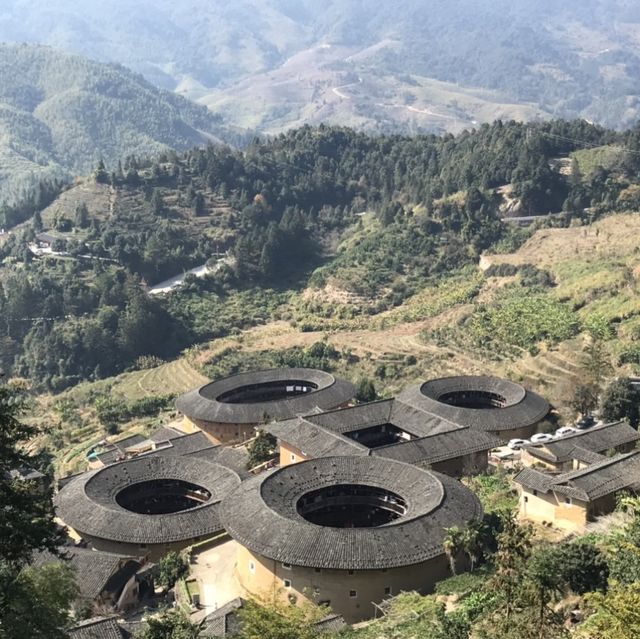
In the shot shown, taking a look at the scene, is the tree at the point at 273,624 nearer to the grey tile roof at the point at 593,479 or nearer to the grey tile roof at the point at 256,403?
the grey tile roof at the point at 593,479

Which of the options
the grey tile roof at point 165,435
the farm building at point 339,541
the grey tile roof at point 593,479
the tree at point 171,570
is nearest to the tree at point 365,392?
the grey tile roof at point 165,435

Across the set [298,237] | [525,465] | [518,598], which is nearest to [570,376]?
[525,465]

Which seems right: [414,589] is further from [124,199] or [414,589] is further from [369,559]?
[124,199]

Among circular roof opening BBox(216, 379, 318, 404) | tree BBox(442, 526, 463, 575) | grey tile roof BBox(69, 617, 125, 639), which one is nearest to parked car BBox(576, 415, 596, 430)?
circular roof opening BBox(216, 379, 318, 404)

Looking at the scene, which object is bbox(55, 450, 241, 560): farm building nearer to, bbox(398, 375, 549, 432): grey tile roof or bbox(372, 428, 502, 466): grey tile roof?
bbox(372, 428, 502, 466): grey tile roof

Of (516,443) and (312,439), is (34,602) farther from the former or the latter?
(516,443)
